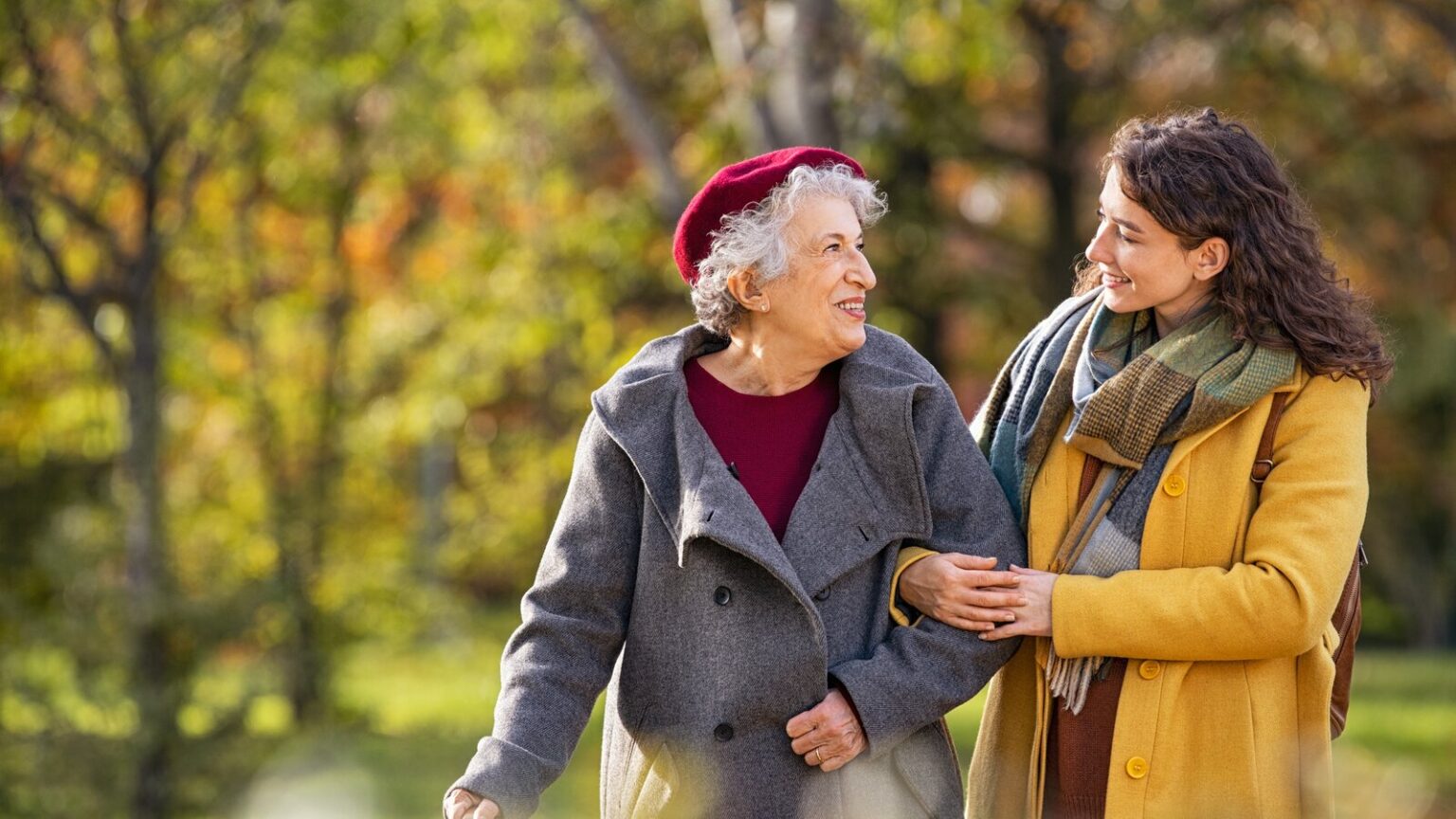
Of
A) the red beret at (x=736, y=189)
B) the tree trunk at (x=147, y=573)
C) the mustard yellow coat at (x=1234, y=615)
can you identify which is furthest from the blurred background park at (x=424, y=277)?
the red beret at (x=736, y=189)

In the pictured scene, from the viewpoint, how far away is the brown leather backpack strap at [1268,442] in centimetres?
269

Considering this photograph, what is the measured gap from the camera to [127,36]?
21.7 ft

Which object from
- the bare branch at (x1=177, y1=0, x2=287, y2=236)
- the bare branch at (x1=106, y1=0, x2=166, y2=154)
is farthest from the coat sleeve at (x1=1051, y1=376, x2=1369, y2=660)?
the bare branch at (x1=177, y1=0, x2=287, y2=236)

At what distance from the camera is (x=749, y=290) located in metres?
2.88

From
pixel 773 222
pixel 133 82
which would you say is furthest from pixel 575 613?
pixel 133 82

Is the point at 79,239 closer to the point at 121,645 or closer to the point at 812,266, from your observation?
the point at 121,645

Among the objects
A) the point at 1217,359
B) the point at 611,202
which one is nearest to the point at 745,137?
the point at 611,202

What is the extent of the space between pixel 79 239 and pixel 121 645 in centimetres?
A: 357

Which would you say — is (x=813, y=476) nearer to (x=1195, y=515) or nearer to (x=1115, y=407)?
(x=1115, y=407)

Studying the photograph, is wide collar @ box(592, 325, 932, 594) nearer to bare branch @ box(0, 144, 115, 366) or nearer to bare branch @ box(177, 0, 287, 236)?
bare branch @ box(0, 144, 115, 366)

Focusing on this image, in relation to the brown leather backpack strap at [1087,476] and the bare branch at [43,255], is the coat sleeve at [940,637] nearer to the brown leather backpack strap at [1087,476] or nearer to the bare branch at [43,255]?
the brown leather backpack strap at [1087,476]

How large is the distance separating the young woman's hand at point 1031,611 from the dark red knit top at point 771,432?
0.41 m

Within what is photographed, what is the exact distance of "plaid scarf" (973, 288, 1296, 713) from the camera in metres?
2.66

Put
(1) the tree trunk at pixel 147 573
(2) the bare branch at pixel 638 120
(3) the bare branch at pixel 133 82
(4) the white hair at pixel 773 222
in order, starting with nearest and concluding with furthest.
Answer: (4) the white hair at pixel 773 222, (1) the tree trunk at pixel 147 573, (3) the bare branch at pixel 133 82, (2) the bare branch at pixel 638 120
